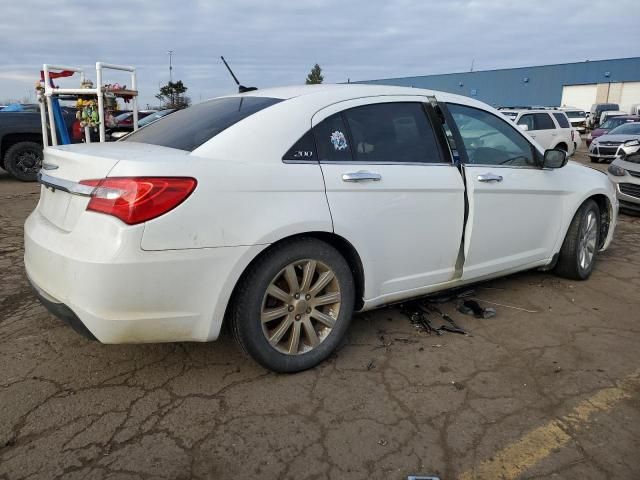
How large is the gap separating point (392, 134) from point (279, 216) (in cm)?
106

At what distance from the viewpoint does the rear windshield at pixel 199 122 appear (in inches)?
109

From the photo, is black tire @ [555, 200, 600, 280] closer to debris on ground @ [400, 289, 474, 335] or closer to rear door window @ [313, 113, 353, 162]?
debris on ground @ [400, 289, 474, 335]

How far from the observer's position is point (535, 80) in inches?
2066

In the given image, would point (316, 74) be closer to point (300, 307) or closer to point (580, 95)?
point (580, 95)

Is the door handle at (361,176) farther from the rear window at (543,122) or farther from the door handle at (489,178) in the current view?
the rear window at (543,122)

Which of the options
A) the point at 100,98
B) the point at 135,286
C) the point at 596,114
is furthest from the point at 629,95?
the point at 135,286

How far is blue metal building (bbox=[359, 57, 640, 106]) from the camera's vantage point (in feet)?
155

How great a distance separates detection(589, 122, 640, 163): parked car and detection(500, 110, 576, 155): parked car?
233 centimetres

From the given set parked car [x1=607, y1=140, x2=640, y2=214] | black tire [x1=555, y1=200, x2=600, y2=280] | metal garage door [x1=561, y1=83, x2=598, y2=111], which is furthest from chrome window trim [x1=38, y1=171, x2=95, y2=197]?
metal garage door [x1=561, y1=83, x2=598, y2=111]

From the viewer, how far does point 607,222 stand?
495 centimetres

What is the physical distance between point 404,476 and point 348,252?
1.26 m

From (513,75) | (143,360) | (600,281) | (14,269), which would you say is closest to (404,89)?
(143,360)

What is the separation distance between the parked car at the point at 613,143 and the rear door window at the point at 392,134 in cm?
1500

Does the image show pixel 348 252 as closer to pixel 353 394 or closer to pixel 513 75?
pixel 353 394
